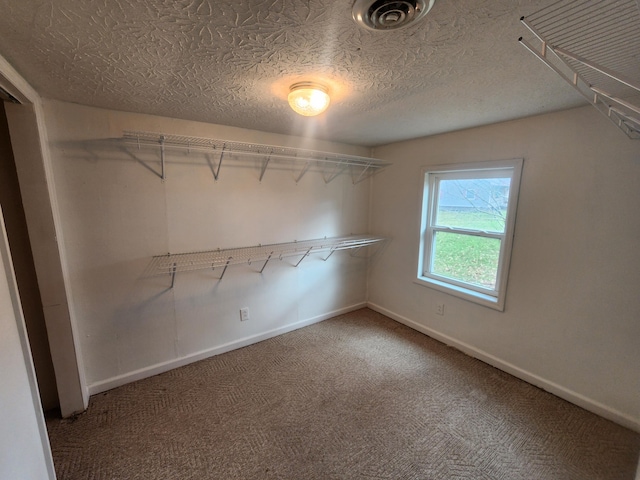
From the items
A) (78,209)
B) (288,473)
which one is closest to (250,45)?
(78,209)

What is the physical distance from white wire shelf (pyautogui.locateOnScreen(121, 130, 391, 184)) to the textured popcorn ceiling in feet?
0.64

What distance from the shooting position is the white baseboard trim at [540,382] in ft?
5.43

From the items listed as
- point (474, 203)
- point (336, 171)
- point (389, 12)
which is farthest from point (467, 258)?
point (389, 12)

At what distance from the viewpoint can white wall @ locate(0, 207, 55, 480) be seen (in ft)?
2.51

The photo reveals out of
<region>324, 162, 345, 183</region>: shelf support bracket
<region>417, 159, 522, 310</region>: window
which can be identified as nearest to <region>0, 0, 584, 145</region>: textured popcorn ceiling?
<region>417, 159, 522, 310</region>: window

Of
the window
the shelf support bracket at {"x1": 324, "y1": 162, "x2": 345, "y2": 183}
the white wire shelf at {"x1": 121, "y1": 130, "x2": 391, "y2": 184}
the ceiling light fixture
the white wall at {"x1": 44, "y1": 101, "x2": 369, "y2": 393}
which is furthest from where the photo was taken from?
the shelf support bracket at {"x1": 324, "y1": 162, "x2": 345, "y2": 183}

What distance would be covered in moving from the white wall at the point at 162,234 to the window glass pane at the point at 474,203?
1222 mm

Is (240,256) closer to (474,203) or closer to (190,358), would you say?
(190,358)

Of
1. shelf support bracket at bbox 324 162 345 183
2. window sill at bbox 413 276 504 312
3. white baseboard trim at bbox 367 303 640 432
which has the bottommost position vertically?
white baseboard trim at bbox 367 303 640 432

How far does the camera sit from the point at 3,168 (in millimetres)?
1473

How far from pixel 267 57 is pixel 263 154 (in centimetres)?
128

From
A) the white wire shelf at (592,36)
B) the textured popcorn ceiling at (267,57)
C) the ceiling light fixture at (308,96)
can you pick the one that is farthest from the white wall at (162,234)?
the white wire shelf at (592,36)

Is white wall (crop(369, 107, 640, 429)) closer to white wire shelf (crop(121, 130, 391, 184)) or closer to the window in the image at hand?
the window

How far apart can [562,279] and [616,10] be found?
1.65 metres
